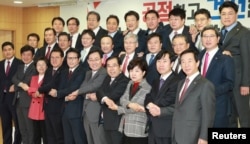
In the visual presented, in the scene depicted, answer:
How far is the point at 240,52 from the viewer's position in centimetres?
421

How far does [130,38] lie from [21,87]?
180 centimetres

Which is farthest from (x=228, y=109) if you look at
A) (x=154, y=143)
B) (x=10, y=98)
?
(x=10, y=98)

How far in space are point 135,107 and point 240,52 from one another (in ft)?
4.60

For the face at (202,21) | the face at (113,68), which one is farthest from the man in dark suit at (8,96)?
the face at (202,21)

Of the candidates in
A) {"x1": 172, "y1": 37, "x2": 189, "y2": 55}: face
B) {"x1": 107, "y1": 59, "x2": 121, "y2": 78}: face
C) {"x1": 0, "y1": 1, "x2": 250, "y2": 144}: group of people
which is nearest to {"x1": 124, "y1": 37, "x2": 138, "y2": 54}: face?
{"x1": 0, "y1": 1, "x2": 250, "y2": 144}: group of people

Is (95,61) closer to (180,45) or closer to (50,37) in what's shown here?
(180,45)

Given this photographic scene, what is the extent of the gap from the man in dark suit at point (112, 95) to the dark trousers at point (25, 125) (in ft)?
4.49

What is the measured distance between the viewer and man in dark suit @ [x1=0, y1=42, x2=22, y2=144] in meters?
5.49

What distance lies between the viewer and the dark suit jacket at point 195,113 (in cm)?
Answer: 334

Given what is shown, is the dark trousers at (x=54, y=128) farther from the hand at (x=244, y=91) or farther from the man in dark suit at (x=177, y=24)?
the hand at (x=244, y=91)

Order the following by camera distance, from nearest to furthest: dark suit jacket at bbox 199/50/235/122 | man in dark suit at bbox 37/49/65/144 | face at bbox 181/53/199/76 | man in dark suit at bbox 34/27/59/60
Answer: face at bbox 181/53/199/76 → dark suit jacket at bbox 199/50/235/122 → man in dark suit at bbox 37/49/65/144 → man in dark suit at bbox 34/27/59/60

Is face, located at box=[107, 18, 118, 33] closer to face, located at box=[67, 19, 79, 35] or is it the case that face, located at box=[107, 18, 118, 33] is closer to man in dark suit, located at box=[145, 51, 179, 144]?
face, located at box=[67, 19, 79, 35]

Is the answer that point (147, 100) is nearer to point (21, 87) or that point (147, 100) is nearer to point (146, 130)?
point (146, 130)

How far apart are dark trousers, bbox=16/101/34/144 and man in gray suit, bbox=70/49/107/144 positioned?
3.26 ft
